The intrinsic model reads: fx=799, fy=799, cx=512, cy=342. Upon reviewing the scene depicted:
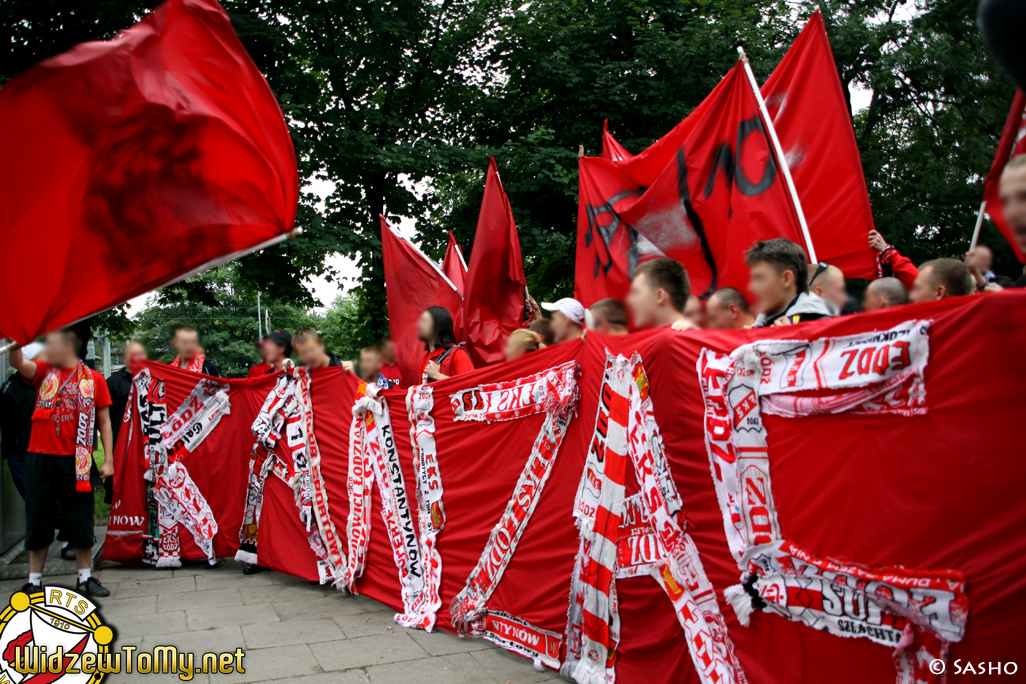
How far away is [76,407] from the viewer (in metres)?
6.57

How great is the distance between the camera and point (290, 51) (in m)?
15.6

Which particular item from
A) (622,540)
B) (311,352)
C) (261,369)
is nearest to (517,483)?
(622,540)

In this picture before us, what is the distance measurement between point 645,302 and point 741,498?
4.18 ft

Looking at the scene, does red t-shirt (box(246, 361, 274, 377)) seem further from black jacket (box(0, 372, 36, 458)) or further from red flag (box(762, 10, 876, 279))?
red flag (box(762, 10, 876, 279))

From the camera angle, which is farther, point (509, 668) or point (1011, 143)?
point (509, 668)

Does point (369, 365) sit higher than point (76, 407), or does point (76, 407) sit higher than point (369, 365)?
point (369, 365)

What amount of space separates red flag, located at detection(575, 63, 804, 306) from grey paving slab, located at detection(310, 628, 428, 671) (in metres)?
2.89

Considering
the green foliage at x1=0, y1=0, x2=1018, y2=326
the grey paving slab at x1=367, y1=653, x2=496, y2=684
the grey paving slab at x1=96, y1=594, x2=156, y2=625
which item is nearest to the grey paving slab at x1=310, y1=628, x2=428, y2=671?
the grey paving slab at x1=367, y1=653, x2=496, y2=684

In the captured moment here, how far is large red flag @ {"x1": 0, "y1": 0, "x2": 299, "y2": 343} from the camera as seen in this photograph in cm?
322

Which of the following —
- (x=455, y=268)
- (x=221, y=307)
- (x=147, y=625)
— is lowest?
(x=147, y=625)

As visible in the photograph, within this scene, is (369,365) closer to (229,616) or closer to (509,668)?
(229,616)

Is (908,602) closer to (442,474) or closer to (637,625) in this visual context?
(637,625)

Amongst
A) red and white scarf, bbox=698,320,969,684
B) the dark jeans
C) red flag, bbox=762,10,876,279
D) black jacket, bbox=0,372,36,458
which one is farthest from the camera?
the dark jeans

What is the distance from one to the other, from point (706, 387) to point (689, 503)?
57 cm
